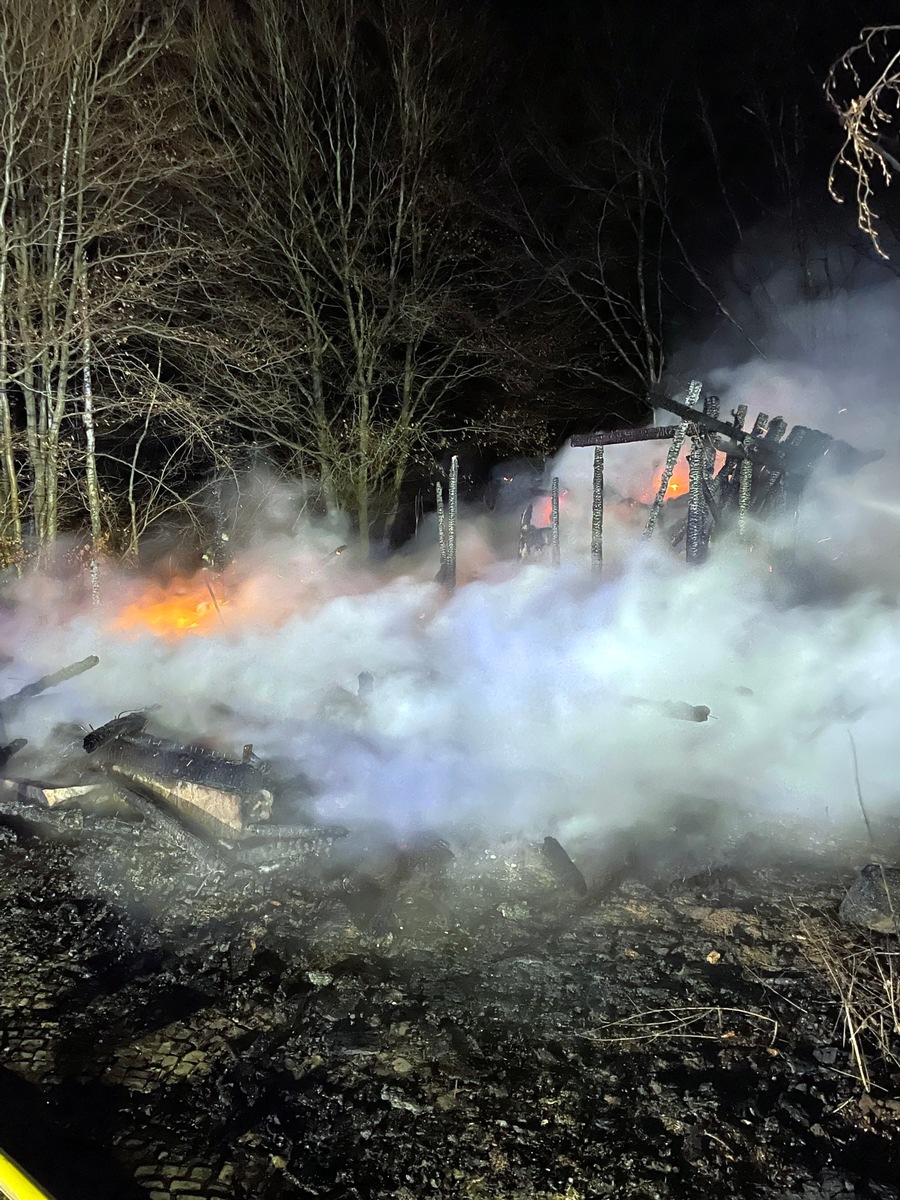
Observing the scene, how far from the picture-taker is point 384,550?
16984mm

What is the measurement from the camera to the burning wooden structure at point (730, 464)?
7.89m

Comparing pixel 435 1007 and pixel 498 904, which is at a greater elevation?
Result: pixel 435 1007

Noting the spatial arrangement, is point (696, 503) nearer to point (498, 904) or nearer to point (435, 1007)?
point (498, 904)

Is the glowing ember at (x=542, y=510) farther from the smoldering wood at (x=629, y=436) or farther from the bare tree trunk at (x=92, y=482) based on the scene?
the bare tree trunk at (x=92, y=482)

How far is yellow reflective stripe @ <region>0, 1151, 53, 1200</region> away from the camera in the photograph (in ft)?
8.86

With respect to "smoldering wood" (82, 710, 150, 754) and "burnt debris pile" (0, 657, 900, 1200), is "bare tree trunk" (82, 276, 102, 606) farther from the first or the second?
"burnt debris pile" (0, 657, 900, 1200)

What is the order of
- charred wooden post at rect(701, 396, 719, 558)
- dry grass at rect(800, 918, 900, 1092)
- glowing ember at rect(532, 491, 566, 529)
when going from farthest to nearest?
glowing ember at rect(532, 491, 566, 529) → charred wooden post at rect(701, 396, 719, 558) → dry grass at rect(800, 918, 900, 1092)

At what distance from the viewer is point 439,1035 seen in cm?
410

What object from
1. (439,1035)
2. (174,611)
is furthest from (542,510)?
(439,1035)

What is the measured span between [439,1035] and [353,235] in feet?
46.4

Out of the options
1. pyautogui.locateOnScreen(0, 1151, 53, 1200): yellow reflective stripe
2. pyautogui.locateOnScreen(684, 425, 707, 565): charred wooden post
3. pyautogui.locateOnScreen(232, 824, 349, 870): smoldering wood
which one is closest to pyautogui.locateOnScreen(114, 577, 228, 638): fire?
pyautogui.locateOnScreen(232, 824, 349, 870): smoldering wood

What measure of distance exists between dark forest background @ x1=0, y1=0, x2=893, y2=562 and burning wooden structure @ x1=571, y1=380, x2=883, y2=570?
4566 millimetres

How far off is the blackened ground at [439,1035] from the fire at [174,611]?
5746 millimetres

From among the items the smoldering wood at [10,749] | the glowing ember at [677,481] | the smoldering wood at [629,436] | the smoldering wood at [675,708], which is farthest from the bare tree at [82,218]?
the glowing ember at [677,481]
